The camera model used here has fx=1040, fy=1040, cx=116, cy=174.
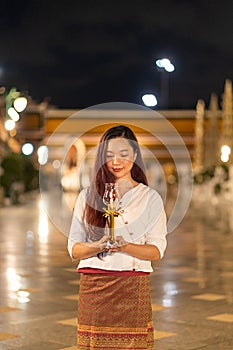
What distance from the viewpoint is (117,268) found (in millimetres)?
4723

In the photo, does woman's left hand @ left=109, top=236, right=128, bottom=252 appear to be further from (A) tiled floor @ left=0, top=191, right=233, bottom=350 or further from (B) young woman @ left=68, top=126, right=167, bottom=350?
(A) tiled floor @ left=0, top=191, right=233, bottom=350

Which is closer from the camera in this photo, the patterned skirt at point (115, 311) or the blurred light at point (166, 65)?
the patterned skirt at point (115, 311)

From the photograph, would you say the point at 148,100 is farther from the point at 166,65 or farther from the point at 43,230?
the point at 43,230

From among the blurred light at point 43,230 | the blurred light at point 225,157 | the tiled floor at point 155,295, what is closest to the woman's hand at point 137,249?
the tiled floor at point 155,295

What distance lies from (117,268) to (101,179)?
0.42 m

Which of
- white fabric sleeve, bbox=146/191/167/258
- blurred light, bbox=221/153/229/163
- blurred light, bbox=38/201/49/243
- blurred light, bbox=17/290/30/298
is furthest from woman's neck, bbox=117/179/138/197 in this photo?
blurred light, bbox=221/153/229/163

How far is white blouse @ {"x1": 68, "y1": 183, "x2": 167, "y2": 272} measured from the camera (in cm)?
471

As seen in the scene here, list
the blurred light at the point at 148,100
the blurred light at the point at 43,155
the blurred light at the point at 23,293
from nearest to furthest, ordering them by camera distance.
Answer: the blurred light at the point at 148,100
the blurred light at the point at 23,293
the blurred light at the point at 43,155

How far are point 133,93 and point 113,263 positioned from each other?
787 cm

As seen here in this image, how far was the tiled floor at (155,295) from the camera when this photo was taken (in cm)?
743

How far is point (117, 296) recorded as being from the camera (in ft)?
15.5

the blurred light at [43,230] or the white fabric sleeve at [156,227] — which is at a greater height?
the blurred light at [43,230]

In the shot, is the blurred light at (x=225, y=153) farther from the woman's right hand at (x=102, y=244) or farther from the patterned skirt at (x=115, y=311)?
the woman's right hand at (x=102, y=244)

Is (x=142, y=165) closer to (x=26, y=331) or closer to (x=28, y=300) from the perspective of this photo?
(x=26, y=331)
